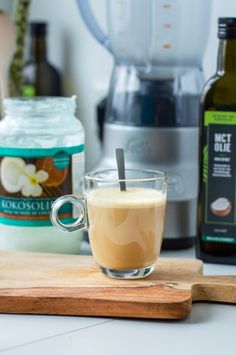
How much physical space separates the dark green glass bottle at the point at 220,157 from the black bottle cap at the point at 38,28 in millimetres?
620

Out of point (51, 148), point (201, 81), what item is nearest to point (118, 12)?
point (201, 81)

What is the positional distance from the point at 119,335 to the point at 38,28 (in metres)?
0.88

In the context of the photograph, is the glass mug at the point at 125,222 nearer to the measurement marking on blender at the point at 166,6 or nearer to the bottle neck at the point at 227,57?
the bottle neck at the point at 227,57

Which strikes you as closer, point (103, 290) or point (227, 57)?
point (103, 290)

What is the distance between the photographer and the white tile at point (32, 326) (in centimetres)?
73

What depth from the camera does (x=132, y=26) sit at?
1.11 meters

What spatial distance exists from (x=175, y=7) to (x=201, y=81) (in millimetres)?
111

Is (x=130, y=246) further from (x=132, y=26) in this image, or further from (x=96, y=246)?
(x=132, y=26)

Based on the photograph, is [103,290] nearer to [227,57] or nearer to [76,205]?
[76,205]

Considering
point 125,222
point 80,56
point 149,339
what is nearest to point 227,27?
point 125,222

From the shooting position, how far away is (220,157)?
37.2 inches

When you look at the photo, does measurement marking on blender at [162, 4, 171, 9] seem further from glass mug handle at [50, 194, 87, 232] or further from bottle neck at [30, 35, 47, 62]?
bottle neck at [30, 35, 47, 62]

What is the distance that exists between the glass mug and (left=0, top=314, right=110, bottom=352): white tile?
88 mm

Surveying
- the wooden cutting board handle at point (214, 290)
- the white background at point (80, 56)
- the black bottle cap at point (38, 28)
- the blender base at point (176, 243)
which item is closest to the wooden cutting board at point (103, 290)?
the wooden cutting board handle at point (214, 290)
